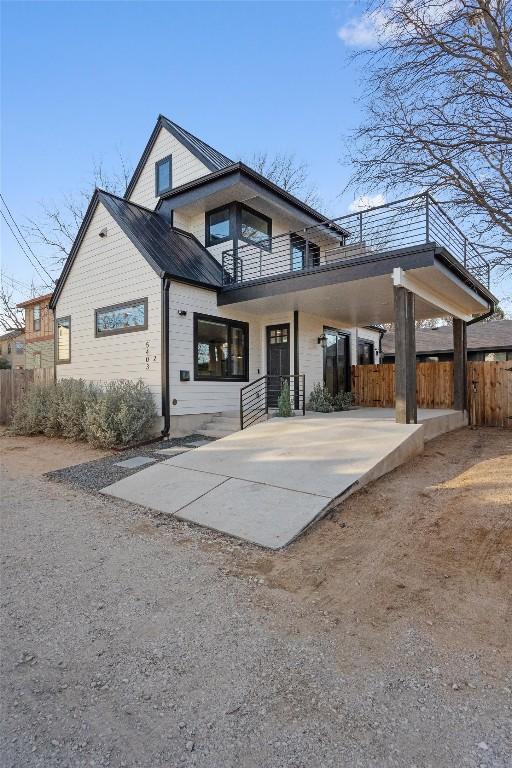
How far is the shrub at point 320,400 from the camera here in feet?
37.7

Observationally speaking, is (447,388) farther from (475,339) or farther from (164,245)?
(475,339)

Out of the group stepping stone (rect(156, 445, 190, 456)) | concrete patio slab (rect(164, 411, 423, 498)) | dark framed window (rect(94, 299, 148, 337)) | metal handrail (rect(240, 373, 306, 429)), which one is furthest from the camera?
metal handrail (rect(240, 373, 306, 429))

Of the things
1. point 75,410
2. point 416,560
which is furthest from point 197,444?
point 416,560

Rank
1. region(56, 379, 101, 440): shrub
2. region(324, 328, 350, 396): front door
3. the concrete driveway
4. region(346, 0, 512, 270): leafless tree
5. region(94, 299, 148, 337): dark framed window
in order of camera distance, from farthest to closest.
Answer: region(324, 328, 350, 396): front door → region(94, 299, 148, 337): dark framed window → region(56, 379, 101, 440): shrub → region(346, 0, 512, 270): leafless tree → the concrete driveway

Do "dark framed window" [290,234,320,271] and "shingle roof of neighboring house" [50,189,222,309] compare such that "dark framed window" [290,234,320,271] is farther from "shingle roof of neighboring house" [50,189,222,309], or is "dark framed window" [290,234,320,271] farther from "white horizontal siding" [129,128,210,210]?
"white horizontal siding" [129,128,210,210]

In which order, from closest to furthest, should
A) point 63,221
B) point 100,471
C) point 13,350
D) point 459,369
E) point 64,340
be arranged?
point 100,471, point 459,369, point 64,340, point 63,221, point 13,350

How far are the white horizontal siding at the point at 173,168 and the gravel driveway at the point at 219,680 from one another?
11.9 metres

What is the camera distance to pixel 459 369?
11.9 meters

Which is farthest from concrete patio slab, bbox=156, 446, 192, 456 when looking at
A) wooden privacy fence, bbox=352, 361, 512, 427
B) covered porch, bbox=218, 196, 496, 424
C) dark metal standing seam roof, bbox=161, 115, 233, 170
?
dark metal standing seam roof, bbox=161, 115, 233, 170

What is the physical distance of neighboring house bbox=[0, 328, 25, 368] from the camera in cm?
3425

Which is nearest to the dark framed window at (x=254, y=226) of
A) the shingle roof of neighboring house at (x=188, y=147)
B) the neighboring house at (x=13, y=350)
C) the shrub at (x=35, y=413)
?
the shingle roof of neighboring house at (x=188, y=147)

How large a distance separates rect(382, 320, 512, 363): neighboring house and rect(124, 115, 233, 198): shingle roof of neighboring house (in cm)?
1348

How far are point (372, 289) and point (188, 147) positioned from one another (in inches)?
301

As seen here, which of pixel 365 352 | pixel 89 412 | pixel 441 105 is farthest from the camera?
pixel 365 352
